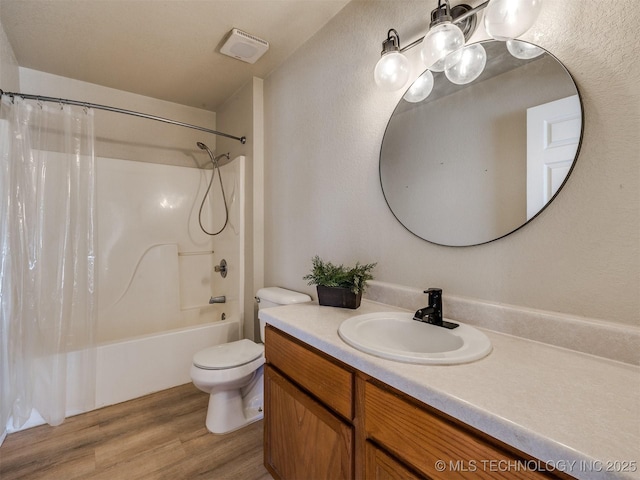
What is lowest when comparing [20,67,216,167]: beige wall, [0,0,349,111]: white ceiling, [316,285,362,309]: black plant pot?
[316,285,362,309]: black plant pot

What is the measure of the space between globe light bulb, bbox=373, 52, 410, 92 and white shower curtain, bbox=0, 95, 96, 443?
1.84 m

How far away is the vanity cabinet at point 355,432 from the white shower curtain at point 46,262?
1.34 metres

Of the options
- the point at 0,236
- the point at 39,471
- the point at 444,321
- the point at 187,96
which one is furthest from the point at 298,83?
the point at 39,471

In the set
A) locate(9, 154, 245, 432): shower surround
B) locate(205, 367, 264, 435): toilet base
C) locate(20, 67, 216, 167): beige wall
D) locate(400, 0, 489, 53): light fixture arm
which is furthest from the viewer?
locate(20, 67, 216, 167): beige wall

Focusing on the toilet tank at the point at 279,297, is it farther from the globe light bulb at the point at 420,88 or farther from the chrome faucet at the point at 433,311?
the globe light bulb at the point at 420,88

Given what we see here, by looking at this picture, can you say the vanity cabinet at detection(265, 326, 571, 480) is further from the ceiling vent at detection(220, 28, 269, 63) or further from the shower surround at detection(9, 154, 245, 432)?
the ceiling vent at detection(220, 28, 269, 63)

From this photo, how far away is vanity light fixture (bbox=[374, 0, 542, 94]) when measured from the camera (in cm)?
84

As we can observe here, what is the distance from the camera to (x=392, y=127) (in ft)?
4.29

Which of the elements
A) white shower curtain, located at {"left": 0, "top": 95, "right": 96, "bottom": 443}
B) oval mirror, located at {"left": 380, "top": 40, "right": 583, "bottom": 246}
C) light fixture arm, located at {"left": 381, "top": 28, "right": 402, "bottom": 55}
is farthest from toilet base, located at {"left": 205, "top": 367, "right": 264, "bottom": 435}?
light fixture arm, located at {"left": 381, "top": 28, "right": 402, "bottom": 55}

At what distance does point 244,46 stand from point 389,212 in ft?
4.83

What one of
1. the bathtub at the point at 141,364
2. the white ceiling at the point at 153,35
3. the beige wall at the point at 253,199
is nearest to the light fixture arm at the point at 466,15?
the white ceiling at the point at 153,35

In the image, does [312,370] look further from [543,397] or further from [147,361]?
[147,361]

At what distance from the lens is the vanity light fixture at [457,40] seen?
0.84m

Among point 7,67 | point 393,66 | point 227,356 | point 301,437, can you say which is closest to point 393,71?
point 393,66
